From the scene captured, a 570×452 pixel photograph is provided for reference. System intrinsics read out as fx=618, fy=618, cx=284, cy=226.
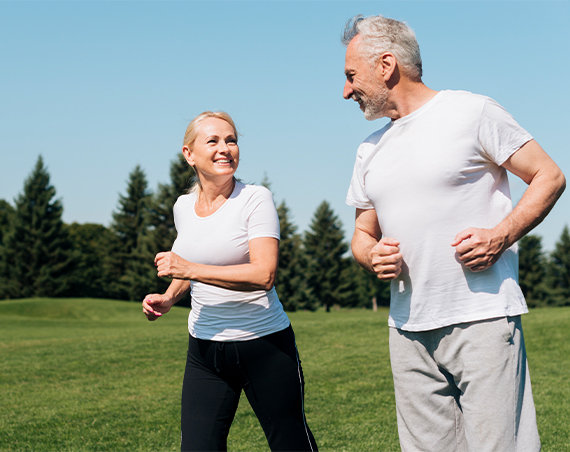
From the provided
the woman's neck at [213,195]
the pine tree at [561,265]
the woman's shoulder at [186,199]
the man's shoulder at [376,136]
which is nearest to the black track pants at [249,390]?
the woman's neck at [213,195]

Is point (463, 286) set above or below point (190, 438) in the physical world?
above

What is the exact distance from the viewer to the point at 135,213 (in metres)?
60.2

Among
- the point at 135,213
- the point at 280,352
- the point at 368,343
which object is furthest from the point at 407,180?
the point at 135,213

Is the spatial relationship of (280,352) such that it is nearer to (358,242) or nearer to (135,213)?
(358,242)

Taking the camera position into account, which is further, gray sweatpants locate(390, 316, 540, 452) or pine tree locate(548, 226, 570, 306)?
pine tree locate(548, 226, 570, 306)

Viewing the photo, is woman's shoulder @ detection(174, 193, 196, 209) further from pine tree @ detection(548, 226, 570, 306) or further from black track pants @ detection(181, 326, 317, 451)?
pine tree @ detection(548, 226, 570, 306)

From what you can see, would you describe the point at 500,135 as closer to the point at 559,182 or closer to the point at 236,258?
the point at 559,182

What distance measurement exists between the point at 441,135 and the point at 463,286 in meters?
0.67

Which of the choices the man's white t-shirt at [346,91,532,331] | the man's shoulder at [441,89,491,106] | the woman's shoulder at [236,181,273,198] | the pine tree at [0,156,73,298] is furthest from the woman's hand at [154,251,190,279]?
the pine tree at [0,156,73,298]

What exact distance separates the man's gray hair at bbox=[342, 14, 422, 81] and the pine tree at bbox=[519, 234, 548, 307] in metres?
63.6

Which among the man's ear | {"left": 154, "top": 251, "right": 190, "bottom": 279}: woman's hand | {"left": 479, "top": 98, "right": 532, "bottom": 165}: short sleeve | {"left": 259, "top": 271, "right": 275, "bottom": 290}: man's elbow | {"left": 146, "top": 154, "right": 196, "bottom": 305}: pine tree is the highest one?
{"left": 146, "top": 154, "right": 196, "bottom": 305}: pine tree

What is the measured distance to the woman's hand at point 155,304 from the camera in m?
3.59

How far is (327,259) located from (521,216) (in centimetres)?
6291

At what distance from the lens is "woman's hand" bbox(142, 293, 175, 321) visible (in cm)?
359
